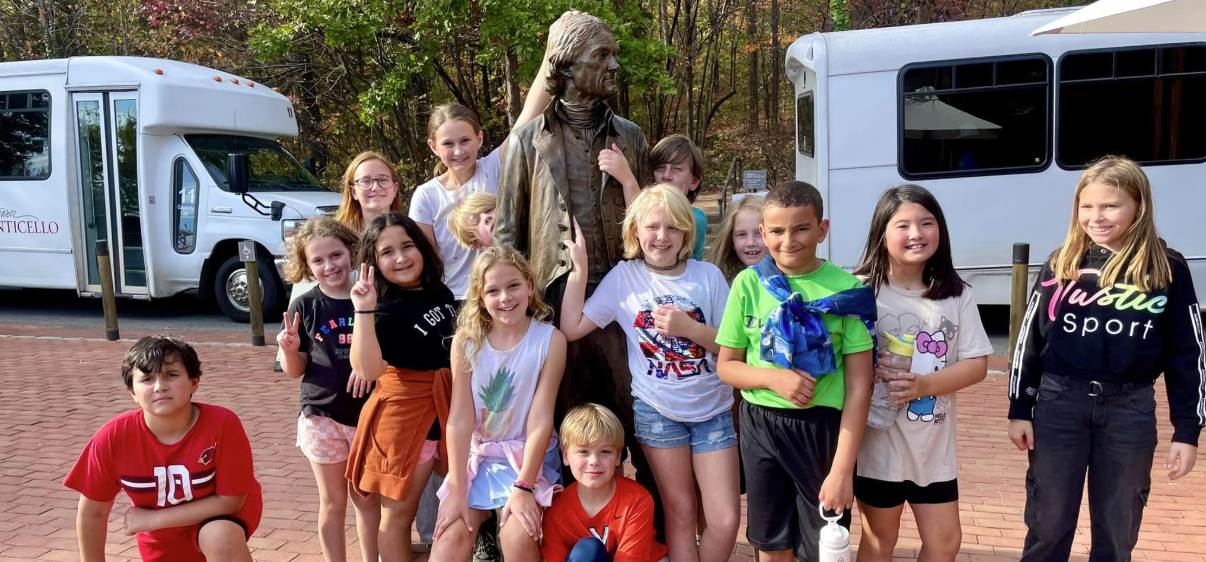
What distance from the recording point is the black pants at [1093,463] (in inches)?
115

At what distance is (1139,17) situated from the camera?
3.97 meters

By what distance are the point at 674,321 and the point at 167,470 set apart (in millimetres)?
1723

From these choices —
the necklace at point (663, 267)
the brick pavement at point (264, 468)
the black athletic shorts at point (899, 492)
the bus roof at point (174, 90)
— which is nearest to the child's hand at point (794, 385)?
the black athletic shorts at point (899, 492)

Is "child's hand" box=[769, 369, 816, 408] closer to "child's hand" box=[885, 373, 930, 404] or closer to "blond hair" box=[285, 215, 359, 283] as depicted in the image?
"child's hand" box=[885, 373, 930, 404]

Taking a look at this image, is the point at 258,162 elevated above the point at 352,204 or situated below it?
above

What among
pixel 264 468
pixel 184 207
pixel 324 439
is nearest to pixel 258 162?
pixel 184 207

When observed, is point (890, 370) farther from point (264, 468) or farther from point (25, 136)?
point (25, 136)

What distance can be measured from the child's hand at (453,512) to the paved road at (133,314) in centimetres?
675

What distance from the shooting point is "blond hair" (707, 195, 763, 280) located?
3652 mm

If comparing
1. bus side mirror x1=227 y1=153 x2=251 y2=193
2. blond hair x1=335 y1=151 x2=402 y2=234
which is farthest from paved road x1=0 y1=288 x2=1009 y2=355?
blond hair x1=335 y1=151 x2=402 y2=234

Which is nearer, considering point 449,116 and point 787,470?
point 787,470

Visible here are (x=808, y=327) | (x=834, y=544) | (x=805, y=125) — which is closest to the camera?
(x=834, y=544)

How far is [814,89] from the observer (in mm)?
8969

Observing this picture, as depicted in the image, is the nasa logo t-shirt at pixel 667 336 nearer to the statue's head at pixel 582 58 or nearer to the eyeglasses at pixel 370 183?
the statue's head at pixel 582 58
